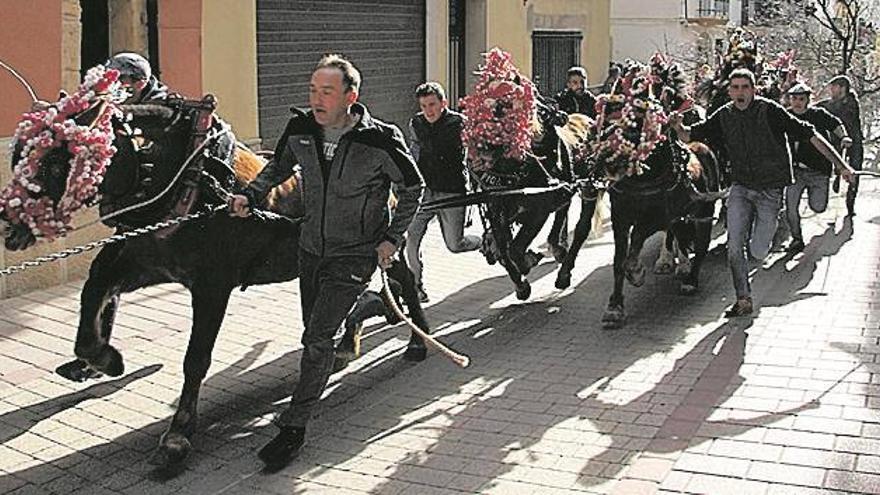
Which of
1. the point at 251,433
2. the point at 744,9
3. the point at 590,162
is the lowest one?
the point at 251,433

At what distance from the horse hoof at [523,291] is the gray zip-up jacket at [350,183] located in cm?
329

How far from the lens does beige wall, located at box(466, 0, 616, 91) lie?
61.0 feet

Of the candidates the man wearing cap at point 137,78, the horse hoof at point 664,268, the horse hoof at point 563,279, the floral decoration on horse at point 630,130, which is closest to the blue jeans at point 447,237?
the horse hoof at point 563,279

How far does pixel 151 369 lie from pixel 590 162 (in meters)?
3.66

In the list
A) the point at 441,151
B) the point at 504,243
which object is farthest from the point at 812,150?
the point at 441,151

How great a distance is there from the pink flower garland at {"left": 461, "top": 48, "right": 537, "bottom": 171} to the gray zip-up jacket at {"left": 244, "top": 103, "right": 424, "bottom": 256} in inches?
96.9

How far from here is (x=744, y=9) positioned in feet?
130

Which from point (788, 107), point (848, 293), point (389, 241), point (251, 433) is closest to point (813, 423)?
point (389, 241)

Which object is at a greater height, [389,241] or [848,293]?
[389,241]

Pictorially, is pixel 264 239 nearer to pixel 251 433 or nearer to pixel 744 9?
pixel 251 433

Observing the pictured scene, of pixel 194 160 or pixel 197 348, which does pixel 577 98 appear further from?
pixel 197 348

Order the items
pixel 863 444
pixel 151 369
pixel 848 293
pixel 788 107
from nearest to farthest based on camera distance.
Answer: pixel 863 444 < pixel 151 369 < pixel 848 293 < pixel 788 107

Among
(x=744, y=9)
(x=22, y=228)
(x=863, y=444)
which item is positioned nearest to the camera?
(x=22, y=228)

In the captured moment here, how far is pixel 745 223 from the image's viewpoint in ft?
28.7
